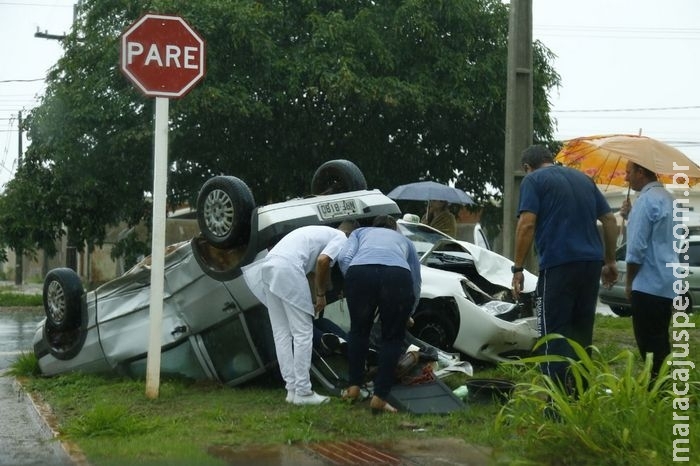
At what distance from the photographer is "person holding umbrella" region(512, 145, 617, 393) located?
6.81 m

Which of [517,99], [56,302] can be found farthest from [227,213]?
[517,99]

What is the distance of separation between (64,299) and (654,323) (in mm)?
4874

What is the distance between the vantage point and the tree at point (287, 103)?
19094mm

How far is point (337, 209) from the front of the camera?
8.20m

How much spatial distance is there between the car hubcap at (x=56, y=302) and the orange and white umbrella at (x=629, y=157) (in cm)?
474

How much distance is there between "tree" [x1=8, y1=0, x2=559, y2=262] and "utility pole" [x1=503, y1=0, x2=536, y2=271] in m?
6.77

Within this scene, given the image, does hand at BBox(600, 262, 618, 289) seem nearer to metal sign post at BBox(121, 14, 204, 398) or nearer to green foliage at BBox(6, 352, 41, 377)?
metal sign post at BBox(121, 14, 204, 398)

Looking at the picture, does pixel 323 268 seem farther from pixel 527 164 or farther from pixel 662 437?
pixel 662 437

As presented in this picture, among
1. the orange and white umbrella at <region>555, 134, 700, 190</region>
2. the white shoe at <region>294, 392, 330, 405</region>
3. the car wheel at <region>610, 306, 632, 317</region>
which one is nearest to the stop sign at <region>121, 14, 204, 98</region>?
the white shoe at <region>294, 392, 330, 405</region>

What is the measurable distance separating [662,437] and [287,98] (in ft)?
49.3

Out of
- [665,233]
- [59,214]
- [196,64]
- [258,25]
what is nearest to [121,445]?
[196,64]

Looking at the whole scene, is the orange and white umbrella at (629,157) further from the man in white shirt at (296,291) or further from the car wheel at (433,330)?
the man in white shirt at (296,291)

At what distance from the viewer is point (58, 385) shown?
8.52 meters

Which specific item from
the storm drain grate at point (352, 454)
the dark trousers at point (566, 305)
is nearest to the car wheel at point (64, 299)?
the storm drain grate at point (352, 454)
